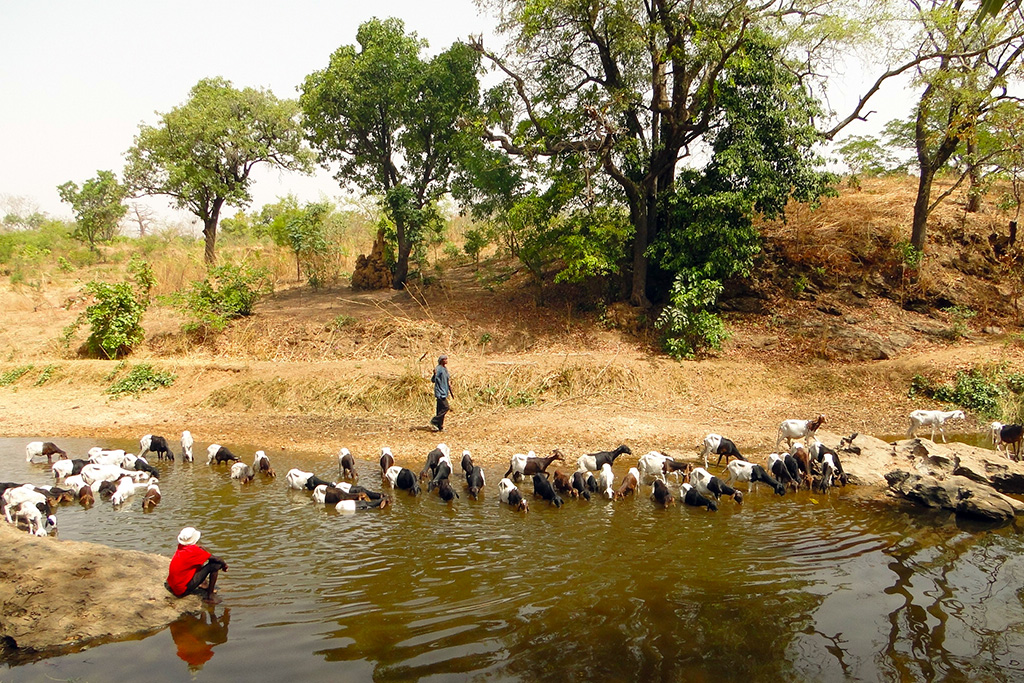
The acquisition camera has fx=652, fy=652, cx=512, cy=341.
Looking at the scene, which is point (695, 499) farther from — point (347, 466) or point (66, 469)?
point (66, 469)

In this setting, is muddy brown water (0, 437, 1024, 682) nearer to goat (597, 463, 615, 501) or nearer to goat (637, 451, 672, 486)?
goat (597, 463, 615, 501)

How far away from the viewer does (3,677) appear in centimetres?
610

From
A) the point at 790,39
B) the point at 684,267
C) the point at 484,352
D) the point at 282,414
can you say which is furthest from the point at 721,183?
the point at 282,414

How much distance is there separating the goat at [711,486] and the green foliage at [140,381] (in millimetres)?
15993

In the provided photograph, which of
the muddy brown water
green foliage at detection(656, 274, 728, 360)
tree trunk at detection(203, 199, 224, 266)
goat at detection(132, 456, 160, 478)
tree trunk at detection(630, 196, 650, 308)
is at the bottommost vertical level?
the muddy brown water

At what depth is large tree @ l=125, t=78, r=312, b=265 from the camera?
28000 mm

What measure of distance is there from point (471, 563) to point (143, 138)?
2806 cm

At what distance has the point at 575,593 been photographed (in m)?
7.70

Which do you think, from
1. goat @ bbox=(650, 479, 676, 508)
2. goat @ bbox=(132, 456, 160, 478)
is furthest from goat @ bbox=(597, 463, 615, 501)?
goat @ bbox=(132, 456, 160, 478)

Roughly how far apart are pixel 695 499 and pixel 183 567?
7.49 metres

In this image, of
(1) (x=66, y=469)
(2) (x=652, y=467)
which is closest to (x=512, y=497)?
(2) (x=652, y=467)

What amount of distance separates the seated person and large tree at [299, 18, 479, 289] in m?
17.6

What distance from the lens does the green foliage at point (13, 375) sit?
2074 centimetres

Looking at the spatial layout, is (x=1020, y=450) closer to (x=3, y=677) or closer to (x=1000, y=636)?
(x=1000, y=636)
